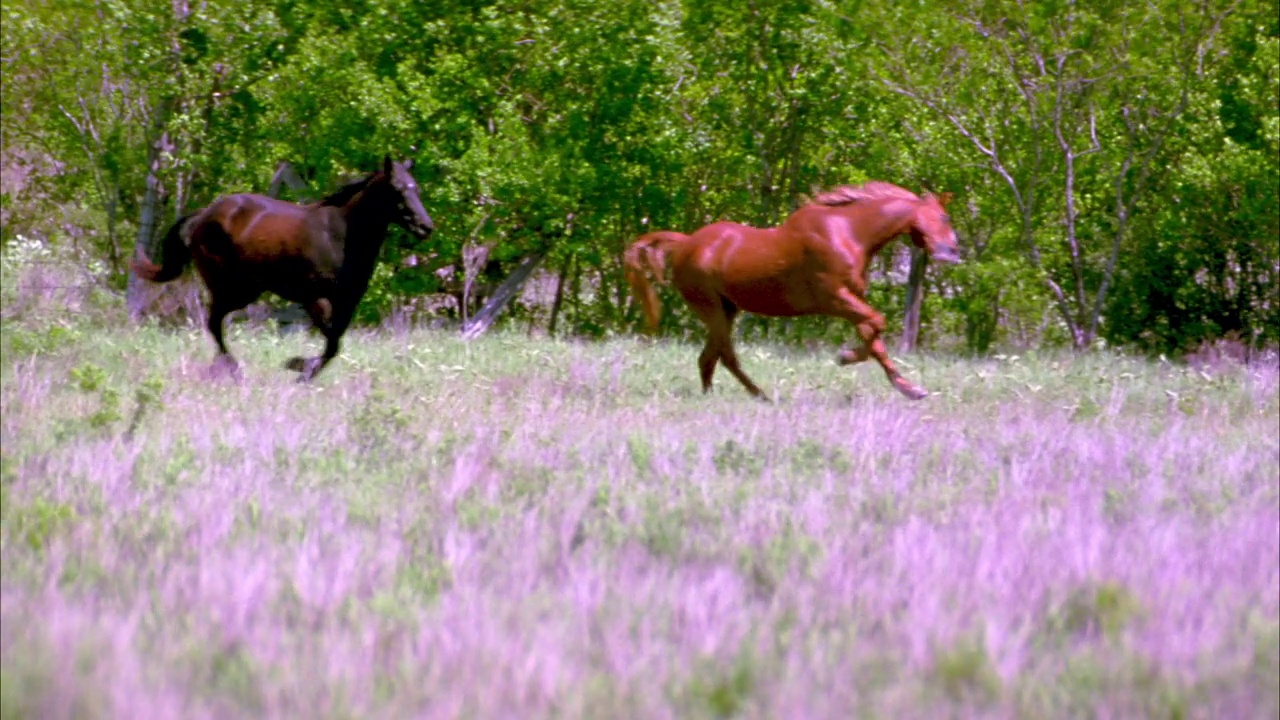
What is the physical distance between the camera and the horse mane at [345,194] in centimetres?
1242

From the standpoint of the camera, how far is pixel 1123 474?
25.6 feet

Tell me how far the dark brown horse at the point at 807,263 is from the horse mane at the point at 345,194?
6.62 ft

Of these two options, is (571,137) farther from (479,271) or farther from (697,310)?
(697,310)

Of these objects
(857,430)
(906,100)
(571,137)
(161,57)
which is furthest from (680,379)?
(161,57)

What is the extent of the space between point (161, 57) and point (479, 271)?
18.9ft

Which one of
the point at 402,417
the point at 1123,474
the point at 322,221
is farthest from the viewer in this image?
the point at 322,221

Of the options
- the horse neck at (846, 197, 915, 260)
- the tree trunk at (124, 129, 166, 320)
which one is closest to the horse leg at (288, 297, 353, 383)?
the horse neck at (846, 197, 915, 260)

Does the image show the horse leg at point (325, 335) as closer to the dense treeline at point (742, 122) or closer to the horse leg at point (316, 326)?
the horse leg at point (316, 326)

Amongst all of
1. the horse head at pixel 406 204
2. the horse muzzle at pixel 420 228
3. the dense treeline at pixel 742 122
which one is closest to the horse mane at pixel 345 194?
the horse head at pixel 406 204

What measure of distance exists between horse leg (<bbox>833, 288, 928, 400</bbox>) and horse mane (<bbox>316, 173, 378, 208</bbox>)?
3.57 meters

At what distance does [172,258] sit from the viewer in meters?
13.3

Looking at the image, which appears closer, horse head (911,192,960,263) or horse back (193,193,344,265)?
horse head (911,192,960,263)

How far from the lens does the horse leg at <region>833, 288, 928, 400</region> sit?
38.5 ft

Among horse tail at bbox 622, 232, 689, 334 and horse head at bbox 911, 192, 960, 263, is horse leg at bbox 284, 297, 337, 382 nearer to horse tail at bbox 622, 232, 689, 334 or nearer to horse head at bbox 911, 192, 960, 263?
horse tail at bbox 622, 232, 689, 334
